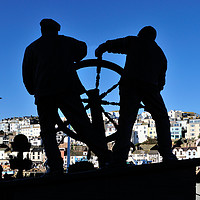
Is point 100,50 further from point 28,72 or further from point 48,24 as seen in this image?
point 28,72

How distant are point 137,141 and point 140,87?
419ft

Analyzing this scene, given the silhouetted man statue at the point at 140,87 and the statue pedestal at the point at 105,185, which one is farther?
the silhouetted man statue at the point at 140,87

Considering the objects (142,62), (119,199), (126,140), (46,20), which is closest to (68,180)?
(119,199)

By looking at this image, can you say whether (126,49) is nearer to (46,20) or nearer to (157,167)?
(46,20)

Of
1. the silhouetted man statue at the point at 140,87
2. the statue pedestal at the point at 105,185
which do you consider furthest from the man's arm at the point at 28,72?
the statue pedestal at the point at 105,185

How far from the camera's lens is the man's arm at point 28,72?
4.83 metres

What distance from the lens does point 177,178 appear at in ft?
14.4

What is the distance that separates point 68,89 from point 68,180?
3.73 ft

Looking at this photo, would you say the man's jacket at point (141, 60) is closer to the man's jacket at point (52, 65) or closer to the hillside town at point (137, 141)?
the man's jacket at point (52, 65)

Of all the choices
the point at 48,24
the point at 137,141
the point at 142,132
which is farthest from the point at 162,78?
the point at 137,141

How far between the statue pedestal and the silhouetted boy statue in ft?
1.37

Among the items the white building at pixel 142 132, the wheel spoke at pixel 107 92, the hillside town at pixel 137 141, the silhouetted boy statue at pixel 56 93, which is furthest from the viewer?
the white building at pixel 142 132

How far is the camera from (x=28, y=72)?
4.90 m

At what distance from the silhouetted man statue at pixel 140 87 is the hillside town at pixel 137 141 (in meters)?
71.1
